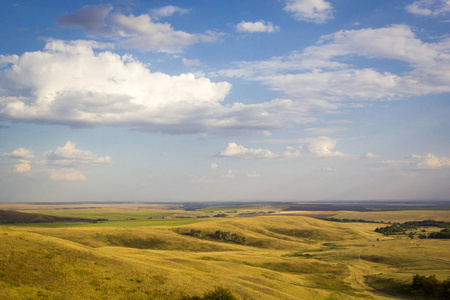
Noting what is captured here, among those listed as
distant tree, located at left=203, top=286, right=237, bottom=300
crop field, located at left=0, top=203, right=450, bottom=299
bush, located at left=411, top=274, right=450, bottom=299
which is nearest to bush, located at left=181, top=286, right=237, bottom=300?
distant tree, located at left=203, top=286, right=237, bottom=300

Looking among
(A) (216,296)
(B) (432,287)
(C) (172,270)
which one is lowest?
(B) (432,287)

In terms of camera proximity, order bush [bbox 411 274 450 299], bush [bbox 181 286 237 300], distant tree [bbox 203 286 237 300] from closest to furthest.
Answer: bush [bbox 181 286 237 300] < distant tree [bbox 203 286 237 300] < bush [bbox 411 274 450 299]

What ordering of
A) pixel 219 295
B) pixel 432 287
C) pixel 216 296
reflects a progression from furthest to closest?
pixel 432 287
pixel 219 295
pixel 216 296

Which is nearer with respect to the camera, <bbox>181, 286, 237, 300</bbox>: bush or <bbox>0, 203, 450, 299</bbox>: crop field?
<bbox>0, 203, 450, 299</bbox>: crop field

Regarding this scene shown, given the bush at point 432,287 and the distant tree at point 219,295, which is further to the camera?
the bush at point 432,287

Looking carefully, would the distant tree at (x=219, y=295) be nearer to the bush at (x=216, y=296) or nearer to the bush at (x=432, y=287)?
the bush at (x=216, y=296)

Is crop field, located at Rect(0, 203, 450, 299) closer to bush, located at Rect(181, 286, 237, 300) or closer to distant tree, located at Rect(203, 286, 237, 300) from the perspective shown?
bush, located at Rect(181, 286, 237, 300)

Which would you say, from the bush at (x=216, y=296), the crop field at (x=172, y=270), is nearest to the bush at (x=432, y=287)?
the crop field at (x=172, y=270)

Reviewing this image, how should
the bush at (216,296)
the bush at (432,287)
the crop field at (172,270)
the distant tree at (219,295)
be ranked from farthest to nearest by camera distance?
the bush at (432,287)
the distant tree at (219,295)
the bush at (216,296)
the crop field at (172,270)

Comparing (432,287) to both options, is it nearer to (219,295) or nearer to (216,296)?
(219,295)

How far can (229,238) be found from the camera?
137m

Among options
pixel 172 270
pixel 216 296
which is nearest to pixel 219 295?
pixel 216 296

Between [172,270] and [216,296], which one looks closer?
[216,296]

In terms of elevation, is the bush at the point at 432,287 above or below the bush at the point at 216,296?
below
